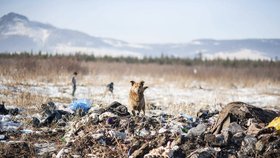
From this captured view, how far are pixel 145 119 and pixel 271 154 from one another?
8.30ft

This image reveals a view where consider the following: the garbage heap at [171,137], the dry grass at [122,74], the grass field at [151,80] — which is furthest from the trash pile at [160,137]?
the dry grass at [122,74]

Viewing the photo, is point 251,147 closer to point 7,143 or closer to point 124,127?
point 124,127

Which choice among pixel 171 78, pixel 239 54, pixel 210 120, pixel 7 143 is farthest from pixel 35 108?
pixel 239 54

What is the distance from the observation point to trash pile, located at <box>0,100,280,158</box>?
5.50m

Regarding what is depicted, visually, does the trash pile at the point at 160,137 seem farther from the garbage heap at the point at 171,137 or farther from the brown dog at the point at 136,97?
the brown dog at the point at 136,97

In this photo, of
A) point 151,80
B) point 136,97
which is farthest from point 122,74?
point 136,97

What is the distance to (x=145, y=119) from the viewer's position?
23.2 feet

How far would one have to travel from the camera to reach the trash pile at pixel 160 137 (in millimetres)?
5500

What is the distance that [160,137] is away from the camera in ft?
19.5

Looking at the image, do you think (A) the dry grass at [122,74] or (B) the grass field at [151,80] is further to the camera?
(A) the dry grass at [122,74]

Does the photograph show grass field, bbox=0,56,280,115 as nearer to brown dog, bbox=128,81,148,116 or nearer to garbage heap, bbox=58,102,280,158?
brown dog, bbox=128,81,148,116

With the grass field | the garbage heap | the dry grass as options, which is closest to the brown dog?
the garbage heap

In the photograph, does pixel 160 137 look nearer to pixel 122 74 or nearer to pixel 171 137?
pixel 171 137

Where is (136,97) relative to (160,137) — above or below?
above
